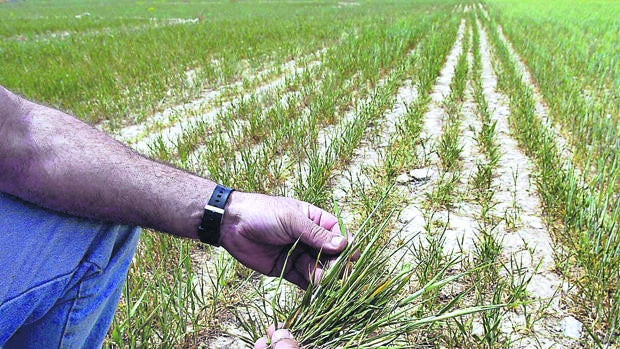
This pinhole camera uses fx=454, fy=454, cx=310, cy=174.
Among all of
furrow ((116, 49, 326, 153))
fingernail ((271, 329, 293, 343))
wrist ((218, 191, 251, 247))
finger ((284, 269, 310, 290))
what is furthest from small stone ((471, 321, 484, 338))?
furrow ((116, 49, 326, 153))

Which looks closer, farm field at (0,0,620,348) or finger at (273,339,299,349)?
finger at (273,339,299,349)

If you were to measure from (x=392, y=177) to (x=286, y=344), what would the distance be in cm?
165

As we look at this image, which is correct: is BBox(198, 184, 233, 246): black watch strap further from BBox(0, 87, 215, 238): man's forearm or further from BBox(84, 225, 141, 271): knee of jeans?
BBox(84, 225, 141, 271): knee of jeans

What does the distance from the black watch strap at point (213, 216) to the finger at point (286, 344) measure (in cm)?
35

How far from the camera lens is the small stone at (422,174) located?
2631 mm

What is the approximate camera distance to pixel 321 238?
124 cm

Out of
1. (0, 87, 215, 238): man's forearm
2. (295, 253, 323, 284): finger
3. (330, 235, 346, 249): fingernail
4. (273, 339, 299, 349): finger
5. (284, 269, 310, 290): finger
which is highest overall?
(0, 87, 215, 238): man's forearm

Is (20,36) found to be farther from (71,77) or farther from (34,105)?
(34,105)

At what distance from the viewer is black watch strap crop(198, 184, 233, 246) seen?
122 centimetres

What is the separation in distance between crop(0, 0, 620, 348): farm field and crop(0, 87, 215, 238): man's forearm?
0.27 m

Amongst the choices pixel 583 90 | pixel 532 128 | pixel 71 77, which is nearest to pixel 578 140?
pixel 532 128

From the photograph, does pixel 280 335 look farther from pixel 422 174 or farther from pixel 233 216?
pixel 422 174

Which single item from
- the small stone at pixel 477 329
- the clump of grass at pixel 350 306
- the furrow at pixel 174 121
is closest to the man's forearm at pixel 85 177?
the clump of grass at pixel 350 306

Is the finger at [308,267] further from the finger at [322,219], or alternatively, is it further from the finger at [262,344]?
the finger at [262,344]
